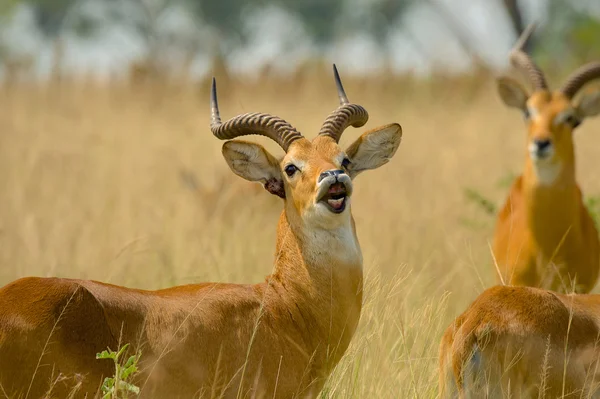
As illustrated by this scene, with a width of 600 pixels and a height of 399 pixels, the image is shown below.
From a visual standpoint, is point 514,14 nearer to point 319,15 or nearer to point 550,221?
point 550,221

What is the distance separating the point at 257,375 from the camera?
16.5ft

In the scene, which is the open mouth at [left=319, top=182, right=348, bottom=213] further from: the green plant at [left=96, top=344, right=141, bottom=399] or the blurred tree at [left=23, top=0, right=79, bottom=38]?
the blurred tree at [left=23, top=0, right=79, bottom=38]

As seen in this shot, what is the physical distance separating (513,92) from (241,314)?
212 inches

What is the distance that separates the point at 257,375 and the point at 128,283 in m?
3.10

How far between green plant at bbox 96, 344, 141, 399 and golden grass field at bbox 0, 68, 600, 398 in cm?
129

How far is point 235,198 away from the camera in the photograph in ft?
36.6

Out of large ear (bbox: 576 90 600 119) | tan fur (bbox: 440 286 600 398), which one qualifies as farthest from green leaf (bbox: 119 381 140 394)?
large ear (bbox: 576 90 600 119)

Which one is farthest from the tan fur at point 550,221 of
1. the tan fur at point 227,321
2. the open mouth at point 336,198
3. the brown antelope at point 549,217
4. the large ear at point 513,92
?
the open mouth at point 336,198

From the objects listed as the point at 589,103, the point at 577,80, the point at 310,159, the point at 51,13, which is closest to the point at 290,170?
the point at 310,159

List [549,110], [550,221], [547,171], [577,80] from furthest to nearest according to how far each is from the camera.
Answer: [577,80], [549,110], [547,171], [550,221]

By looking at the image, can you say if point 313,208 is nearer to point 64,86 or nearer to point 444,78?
point 64,86

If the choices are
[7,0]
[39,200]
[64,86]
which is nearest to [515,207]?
[39,200]

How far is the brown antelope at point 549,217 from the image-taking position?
26.5 feet

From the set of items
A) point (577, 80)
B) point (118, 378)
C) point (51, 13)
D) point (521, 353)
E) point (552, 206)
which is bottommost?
point (521, 353)
